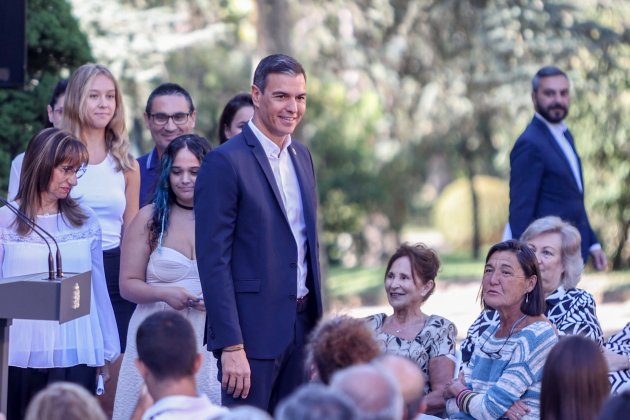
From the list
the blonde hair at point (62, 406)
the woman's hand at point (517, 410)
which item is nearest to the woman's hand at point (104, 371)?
the woman's hand at point (517, 410)

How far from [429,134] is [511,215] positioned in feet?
43.7

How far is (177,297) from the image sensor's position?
5660mm

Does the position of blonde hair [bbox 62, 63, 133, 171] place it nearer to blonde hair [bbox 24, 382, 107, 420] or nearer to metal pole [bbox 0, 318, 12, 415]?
metal pole [bbox 0, 318, 12, 415]

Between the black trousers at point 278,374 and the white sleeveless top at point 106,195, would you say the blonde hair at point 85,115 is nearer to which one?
the white sleeveless top at point 106,195

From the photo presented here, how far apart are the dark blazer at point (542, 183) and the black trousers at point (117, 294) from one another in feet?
8.73

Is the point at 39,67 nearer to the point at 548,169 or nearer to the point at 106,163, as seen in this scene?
the point at 106,163

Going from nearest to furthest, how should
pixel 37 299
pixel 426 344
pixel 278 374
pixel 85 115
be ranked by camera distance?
pixel 37 299
pixel 278 374
pixel 426 344
pixel 85 115

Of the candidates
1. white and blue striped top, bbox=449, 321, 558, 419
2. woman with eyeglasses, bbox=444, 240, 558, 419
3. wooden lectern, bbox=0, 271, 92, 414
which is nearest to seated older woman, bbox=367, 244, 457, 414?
woman with eyeglasses, bbox=444, 240, 558, 419

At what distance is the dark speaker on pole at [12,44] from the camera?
7016mm

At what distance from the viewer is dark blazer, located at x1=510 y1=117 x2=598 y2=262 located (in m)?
7.77

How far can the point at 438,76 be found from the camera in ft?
56.9

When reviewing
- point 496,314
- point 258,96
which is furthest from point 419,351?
point 258,96

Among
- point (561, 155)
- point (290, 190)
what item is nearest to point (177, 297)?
point (290, 190)

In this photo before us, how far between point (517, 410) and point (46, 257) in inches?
86.5
